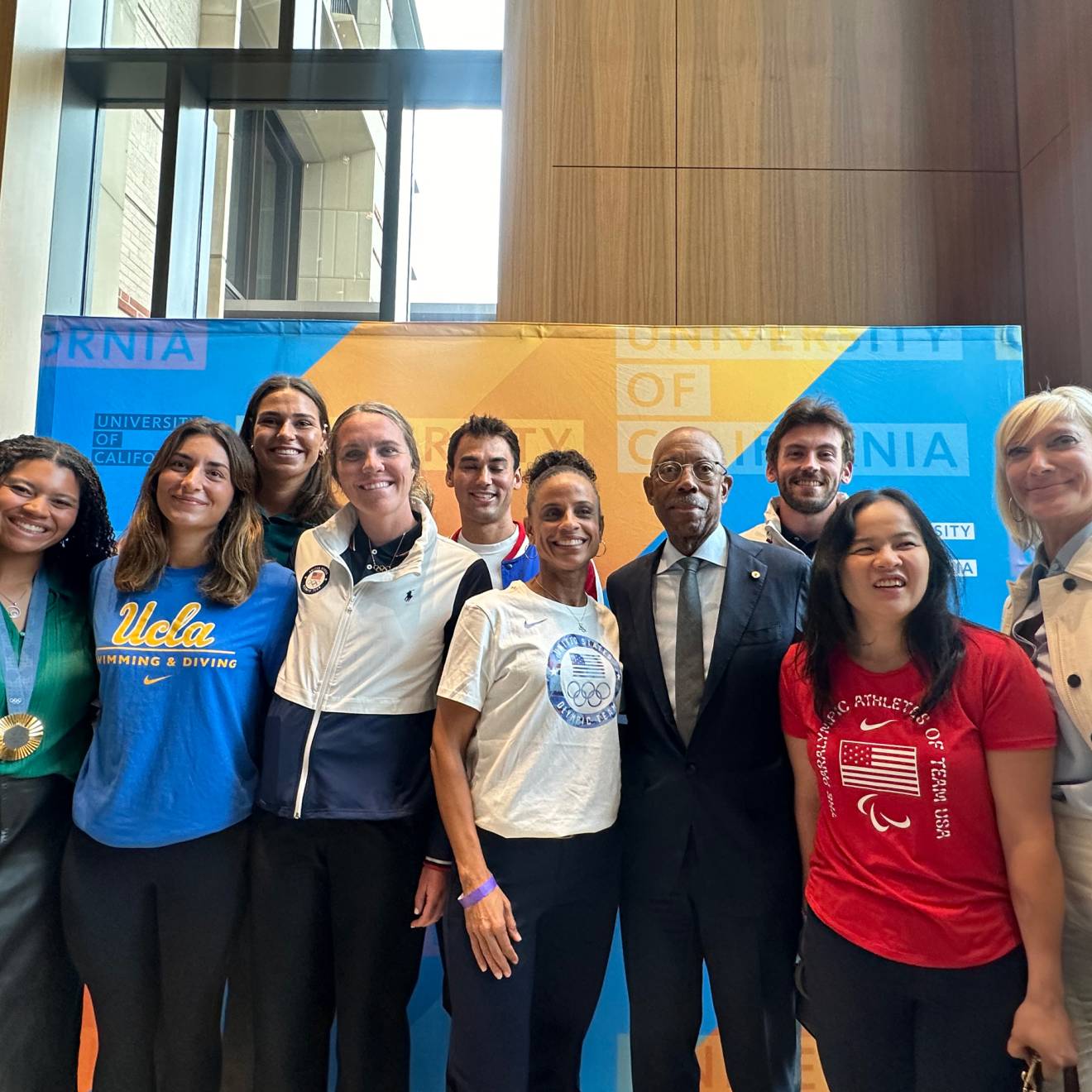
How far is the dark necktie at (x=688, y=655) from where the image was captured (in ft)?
5.87

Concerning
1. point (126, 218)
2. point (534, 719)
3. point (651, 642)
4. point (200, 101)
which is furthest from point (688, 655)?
point (200, 101)

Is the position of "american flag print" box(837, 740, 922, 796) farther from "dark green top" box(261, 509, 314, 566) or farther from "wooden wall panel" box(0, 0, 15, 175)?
"wooden wall panel" box(0, 0, 15, 175)

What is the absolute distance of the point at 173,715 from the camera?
176cm

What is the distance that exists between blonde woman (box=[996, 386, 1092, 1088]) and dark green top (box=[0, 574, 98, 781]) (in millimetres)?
2182

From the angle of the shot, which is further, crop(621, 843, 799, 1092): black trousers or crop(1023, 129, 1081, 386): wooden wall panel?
crop(1023, 129, 1081, 386): wooden wall panel

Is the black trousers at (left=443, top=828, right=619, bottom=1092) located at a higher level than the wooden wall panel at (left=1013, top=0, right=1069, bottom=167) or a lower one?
lower

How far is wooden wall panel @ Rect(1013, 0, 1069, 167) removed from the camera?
11.1 ft

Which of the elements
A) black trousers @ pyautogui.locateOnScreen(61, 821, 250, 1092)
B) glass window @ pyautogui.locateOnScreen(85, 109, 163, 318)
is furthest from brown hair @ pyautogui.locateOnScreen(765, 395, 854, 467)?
glass window @ pyautogui.locateOnScreen(85, 109, 163, 318)

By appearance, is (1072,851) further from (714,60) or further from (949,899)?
(714,60)

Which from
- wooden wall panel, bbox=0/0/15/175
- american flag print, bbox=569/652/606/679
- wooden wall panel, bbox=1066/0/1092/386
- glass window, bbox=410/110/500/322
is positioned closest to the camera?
american flag print, bbox=569/652/606/679

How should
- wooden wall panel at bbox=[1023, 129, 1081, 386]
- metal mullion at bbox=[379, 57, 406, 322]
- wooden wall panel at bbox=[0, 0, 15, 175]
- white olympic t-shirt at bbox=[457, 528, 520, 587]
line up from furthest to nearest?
1. metal mullion at bbox=[379, 57, 406, 322]
2. wooden wall panel at bbox=[0, 0, 15, 175]
3. wooden wall panel at bbox=[1023, 129, 1081, 386]
4. white olympic t-shirt at bbox=[457, 528, 520, 587]

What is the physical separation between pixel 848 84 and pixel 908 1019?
13.2 feet

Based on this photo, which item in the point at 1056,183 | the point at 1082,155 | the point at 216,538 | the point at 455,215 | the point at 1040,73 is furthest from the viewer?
the point at 455,215

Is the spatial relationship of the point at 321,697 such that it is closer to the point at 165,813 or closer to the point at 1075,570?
the point at 165,813
